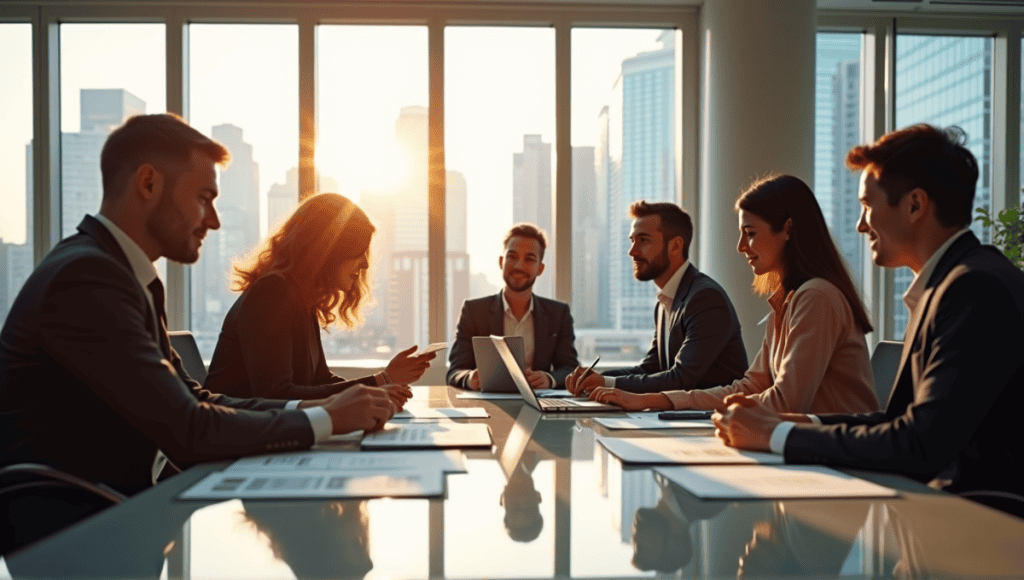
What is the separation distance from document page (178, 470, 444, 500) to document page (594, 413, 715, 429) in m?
0.77

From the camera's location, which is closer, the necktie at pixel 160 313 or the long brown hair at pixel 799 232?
the necktie at pixel 160 313

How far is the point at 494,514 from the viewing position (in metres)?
1.08

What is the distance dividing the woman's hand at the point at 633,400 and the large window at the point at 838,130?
12.3 ft

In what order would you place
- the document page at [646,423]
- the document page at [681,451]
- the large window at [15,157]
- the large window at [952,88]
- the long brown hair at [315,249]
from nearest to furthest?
1. the document page at [681,451]
2. the document page at [646,423]
3. the long brown hair at [315,249]
4. the large window at [15,157]
5. the large window at [952,88]

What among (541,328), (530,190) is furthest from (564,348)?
(530,190)

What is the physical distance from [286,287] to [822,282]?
1.63 meters

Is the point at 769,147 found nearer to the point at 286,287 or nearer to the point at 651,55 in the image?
the point at 651,55

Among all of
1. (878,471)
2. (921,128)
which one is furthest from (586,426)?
(921,128)

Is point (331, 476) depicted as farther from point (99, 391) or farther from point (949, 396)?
point (949, 396)

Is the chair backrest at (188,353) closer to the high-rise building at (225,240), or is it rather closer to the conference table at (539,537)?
the conference table at (539,537)

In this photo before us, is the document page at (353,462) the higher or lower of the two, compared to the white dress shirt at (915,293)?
lower

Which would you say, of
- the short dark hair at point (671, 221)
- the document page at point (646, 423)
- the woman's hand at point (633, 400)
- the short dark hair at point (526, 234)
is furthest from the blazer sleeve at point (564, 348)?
the document page at point (646, 423)

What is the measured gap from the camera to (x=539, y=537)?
0.97m

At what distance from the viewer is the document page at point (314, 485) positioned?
1149 mm
